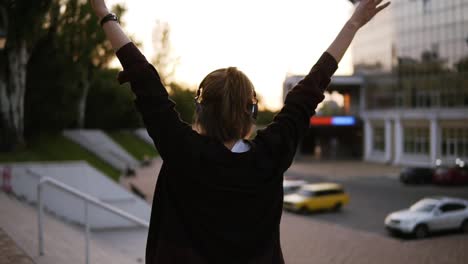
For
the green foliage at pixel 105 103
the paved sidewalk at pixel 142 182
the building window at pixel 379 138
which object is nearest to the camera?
the paved sidewalk at pixel 142 182

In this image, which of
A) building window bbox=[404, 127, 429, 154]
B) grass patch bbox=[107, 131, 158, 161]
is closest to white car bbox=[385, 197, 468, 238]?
grass patch bbox=[107, 131, 158, 161]

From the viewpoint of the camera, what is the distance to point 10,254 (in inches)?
233

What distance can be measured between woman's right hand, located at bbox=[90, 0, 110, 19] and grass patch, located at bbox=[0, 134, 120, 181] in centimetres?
1557

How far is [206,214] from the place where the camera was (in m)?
1.55

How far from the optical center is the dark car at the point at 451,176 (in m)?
29.5

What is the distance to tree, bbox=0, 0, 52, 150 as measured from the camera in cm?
1792

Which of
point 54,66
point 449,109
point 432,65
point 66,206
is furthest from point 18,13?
point 432,65

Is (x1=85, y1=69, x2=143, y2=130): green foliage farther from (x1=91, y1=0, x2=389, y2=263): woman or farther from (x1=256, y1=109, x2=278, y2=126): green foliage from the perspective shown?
(x1=91, y1=0, x2=389, y2=263): woman

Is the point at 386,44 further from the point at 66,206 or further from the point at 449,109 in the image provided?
the point at 66,206

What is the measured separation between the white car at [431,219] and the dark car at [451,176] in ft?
46.9

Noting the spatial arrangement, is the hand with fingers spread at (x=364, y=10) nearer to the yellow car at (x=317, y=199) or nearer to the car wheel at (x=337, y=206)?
the yellow car at (x=317, y=199)

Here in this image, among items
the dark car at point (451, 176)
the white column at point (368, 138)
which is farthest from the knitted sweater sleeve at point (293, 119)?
the white column at point (368, 138)

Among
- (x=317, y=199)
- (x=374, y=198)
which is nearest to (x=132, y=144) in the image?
(x=374, y=198)

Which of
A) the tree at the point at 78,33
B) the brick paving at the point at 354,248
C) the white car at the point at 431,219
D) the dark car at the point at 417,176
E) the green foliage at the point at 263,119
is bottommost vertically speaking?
the dark car at the point at 417,176
